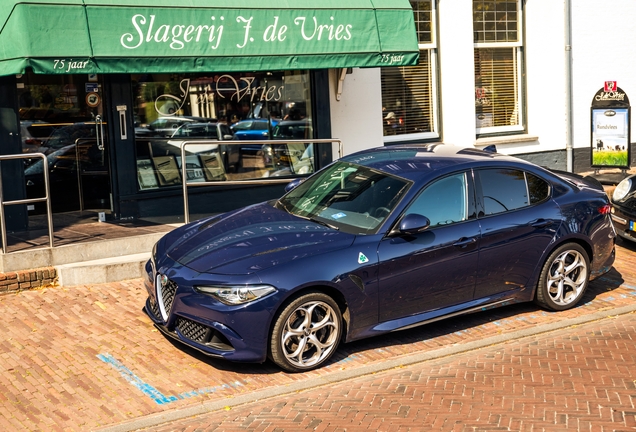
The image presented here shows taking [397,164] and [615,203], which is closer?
[397,164]

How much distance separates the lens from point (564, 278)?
813 cm

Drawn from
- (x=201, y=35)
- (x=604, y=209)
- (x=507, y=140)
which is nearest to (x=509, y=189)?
(x=604, y=209)

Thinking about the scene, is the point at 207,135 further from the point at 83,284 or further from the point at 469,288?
the point at 469,288

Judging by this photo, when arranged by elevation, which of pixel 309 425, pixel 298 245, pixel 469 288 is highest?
pixel 298 245

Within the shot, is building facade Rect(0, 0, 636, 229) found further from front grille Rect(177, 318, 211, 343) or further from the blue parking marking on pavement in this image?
the blue parking marking on pavement

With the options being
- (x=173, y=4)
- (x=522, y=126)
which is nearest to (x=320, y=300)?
(x=173, y=4)

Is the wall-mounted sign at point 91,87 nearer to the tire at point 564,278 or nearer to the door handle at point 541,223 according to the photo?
the door handle at point 541,223

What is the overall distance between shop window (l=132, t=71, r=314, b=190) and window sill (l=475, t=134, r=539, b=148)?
3.38m

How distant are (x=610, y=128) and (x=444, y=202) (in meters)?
8.05

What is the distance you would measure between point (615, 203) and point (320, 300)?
5.59 m

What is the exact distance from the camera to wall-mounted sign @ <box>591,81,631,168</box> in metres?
14.0

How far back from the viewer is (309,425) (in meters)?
5.70

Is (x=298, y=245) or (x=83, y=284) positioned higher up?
(x=298, y=245)

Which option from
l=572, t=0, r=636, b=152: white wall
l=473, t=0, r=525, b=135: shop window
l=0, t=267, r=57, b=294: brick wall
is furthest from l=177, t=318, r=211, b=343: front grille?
l=572, t=0, r=636, b=152: white wall
